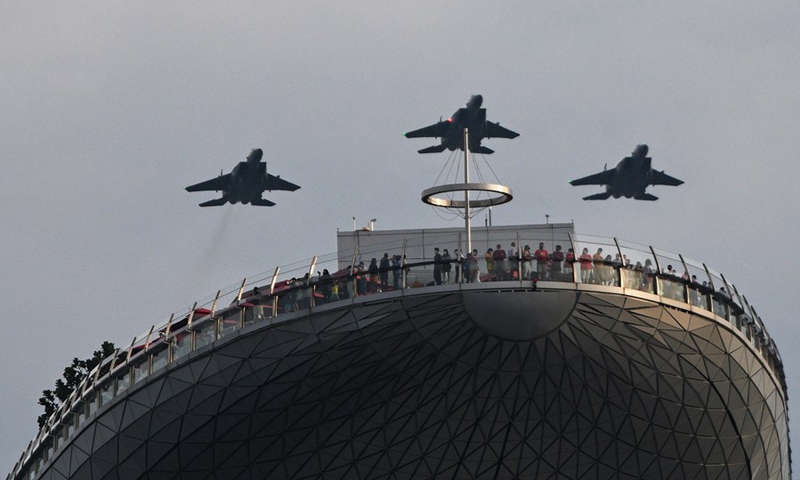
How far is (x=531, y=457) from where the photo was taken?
72.4 meters

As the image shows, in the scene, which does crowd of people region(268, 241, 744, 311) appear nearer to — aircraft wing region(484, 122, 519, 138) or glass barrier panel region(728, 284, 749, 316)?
glass barrier panel region(728, 284, 749, 316)

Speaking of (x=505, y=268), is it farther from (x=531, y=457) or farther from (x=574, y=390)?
(x=531, y=457)

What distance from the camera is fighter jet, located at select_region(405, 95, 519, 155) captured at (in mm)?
150875

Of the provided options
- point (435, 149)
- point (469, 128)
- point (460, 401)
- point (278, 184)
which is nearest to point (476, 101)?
point (469, 128)

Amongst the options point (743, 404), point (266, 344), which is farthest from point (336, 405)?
point (743, 404)

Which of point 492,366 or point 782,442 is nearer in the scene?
point 492,366

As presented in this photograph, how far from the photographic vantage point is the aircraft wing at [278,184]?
140875 millimetres

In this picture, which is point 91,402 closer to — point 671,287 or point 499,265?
point 499,265

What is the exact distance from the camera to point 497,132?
159375 mm

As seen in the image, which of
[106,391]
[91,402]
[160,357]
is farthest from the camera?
[91,402]

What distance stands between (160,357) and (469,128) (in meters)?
88.0

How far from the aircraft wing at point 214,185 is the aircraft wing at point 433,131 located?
88.1 ft

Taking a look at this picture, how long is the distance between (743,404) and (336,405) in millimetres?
18957

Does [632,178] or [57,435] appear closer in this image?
[57,435]
